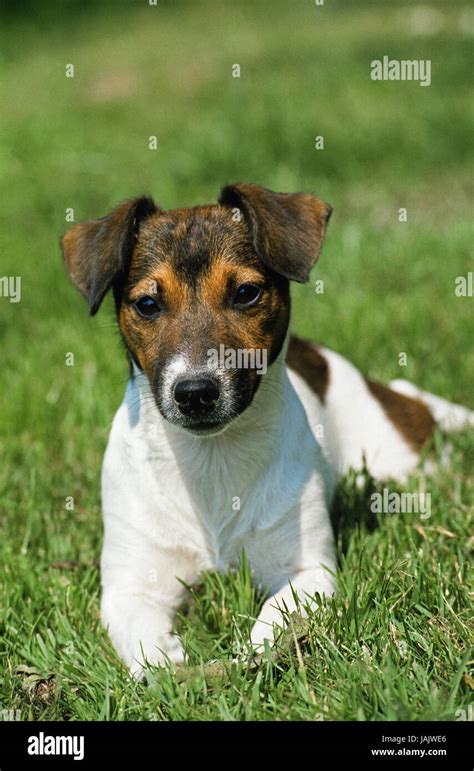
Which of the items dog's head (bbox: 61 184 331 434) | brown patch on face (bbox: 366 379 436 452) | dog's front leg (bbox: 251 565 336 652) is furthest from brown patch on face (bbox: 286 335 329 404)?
dog's front leg (bbox: 251 565 336 652)

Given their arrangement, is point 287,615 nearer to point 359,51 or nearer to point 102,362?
point 102,362

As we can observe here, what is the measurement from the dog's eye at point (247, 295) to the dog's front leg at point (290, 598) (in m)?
1.06

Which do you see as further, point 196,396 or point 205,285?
point 205,285

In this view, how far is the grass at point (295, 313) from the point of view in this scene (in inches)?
138

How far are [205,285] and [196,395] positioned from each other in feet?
1.54

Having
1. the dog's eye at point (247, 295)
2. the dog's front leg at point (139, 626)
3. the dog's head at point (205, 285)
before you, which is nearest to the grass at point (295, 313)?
the dog's front leg at point (139, 626)

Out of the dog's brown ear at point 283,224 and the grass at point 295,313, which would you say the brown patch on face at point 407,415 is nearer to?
the grass at point 295,313

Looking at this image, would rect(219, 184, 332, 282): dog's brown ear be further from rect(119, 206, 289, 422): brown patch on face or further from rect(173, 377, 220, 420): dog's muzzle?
rect(173, 377, 220, 420): dog's muzzle

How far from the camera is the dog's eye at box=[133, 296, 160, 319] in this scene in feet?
12.9

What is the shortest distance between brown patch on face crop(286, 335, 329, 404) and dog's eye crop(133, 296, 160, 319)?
1229 mm

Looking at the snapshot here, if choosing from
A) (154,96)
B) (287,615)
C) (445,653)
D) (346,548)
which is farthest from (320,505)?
(154,96)

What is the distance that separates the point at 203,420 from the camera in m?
3.78

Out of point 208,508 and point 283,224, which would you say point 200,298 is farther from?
point 208,508

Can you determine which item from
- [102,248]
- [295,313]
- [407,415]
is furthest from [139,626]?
[295,313]
